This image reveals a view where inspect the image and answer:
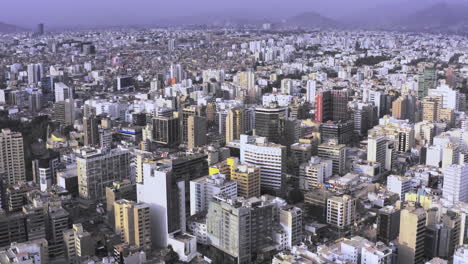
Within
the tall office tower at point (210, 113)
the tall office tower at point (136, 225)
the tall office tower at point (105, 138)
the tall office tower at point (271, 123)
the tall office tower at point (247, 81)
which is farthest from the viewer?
the tall office tower at point (247, 81)

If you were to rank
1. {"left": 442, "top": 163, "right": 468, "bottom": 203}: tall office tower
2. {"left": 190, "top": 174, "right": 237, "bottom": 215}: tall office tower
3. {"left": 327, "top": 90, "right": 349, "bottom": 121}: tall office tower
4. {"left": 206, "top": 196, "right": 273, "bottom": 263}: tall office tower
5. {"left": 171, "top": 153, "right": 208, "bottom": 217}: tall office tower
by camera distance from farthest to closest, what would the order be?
{"left": 327, "top": 90, "right": 349, "bottom": 121}: tall office tower
{"left": 171, "top": 153, "right": 208, "bottom": 217}: tall office tower
{"left": 442, "top": 163, "right": 468, "bottom": 203}: tall office tower
{"left": 190, "top": 174, "right": 237, "bottom": 215}: tall office tower
{"left": 206, "top": 196, "right": 273, "bottom": 263}: tall office tower

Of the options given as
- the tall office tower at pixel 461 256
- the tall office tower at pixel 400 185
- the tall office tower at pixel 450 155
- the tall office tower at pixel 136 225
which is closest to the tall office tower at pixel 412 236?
the tall office tower at pixel 461 256

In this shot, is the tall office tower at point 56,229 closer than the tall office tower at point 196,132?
Yes

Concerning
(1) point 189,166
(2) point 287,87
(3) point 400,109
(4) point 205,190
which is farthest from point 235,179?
(2) point 287,87

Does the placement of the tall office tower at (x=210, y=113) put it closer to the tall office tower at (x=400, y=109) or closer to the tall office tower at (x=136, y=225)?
the tall office tower at (x=400, y=109)

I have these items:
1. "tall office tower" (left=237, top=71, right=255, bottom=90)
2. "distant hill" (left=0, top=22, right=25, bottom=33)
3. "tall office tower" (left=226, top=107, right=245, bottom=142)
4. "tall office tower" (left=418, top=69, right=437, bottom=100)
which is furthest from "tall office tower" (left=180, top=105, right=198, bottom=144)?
"distant hill" (left=0, top=22, right=25, bottom=33)

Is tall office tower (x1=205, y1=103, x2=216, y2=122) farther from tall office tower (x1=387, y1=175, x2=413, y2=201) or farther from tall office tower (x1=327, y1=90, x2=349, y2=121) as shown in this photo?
tall office tower (x1=387, y1=175, x2=413, y2=201)

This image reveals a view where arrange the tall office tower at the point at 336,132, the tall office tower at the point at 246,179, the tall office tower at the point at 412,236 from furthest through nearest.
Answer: the tall office tower at the point at 336,132
the tall office tower at the point at 246,179
the tall office tower at the point at 412,236
